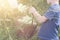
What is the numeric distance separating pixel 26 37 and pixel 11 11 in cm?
18

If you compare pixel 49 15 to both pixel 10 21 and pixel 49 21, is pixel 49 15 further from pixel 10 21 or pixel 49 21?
pixel 10 21

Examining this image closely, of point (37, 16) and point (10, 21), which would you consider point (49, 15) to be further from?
point (10, 21)

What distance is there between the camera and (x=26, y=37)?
1309 mm

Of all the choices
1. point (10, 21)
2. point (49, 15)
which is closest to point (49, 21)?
point (49, 15)

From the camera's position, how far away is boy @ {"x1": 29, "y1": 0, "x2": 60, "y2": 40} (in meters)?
1.28

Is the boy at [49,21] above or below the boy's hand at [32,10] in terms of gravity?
below

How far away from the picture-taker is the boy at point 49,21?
1282 mm

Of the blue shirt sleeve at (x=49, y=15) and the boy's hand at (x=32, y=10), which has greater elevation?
the boy's hand at (x=32, y=10)

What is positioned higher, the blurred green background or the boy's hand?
the boy's hand

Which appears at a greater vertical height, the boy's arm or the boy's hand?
the boy's hand

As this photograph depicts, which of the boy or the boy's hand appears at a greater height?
the boy's hand

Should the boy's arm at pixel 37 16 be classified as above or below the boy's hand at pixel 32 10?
below

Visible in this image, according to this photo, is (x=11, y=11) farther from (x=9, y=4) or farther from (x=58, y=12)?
(x=58, y=12)

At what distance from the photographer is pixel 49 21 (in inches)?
52.0
